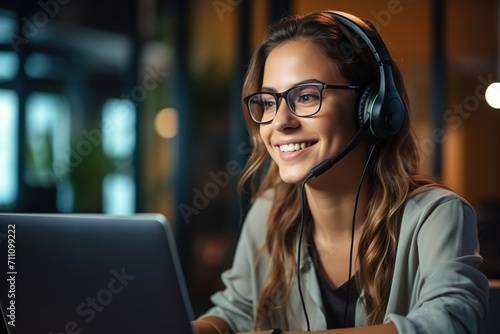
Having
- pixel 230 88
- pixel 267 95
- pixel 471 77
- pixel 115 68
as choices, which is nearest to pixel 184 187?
pixel 230 88

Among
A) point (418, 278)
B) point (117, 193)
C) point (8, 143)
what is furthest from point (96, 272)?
point (117, 193)

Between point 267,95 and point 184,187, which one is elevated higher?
point 267,95

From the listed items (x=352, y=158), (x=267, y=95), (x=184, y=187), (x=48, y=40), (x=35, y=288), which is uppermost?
(x=48, y=40)

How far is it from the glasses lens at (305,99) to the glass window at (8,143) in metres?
4.11

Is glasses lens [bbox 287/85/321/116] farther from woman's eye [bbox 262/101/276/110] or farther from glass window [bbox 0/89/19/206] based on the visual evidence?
glass window [bbox 0/89/19/206]

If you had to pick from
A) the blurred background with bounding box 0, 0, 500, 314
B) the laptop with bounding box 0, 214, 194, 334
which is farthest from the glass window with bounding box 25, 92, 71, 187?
the laptop with bounding box 0, 214, 194, 334

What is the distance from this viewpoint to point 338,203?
1534mm

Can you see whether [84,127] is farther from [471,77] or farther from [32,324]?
[32,324]

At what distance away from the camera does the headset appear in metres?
1.38

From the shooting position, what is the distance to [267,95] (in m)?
1.50

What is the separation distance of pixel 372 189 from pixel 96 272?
77 centimetres

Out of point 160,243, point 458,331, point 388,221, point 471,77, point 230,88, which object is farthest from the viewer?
point 230,88

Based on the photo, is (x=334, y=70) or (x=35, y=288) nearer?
(x=35, y=288)

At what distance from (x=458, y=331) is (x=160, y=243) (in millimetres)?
557
